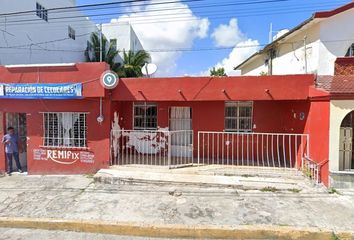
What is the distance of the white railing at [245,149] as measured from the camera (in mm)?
9070

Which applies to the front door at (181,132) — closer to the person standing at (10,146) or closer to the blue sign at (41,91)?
the blue sign at (41,91)

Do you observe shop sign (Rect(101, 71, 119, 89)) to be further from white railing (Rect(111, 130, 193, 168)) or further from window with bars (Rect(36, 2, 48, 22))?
window with bars (Rect(36, 2, 48, 22))

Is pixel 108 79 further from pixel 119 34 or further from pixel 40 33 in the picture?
pixel 119 34

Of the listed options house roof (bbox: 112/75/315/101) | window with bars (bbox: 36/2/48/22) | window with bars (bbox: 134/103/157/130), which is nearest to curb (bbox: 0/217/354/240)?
house roof (bbox: 112/75/315/101)

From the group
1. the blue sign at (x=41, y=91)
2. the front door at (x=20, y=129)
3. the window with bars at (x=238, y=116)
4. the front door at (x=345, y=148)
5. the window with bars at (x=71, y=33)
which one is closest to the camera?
the front door at (x=345, y=148)

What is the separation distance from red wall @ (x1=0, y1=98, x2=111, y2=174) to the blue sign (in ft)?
1.12

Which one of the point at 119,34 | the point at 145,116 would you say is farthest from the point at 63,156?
the point at 119,34

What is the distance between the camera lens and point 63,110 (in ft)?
29.2

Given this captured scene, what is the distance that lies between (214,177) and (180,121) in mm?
3132

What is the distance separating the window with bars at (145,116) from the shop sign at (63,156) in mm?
2319

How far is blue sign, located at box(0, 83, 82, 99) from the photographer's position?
27.8ft

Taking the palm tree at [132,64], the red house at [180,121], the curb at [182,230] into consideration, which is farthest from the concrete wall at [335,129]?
the palm tree at [132,64]

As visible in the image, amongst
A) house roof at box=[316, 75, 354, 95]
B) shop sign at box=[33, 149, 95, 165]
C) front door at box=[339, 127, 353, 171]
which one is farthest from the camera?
shop sign at box=[33, 149, 95, 165]

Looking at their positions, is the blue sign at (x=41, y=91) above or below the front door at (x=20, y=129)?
above
